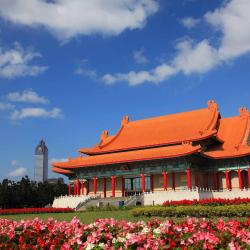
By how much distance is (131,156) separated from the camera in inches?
1547

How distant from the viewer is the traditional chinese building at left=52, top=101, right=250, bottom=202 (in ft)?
121

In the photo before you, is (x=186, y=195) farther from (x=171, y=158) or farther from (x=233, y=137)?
(x=233, y=137)

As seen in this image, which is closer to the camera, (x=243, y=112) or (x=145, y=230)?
(x=145, y=230)

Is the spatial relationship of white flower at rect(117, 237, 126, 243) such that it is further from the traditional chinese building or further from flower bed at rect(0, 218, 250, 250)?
the traditional chinese building

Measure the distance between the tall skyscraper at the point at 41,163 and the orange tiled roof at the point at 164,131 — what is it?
13908 centimetres

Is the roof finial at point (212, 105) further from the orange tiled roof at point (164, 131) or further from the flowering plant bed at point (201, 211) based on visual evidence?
the flowering plant bed at point (201, 211)

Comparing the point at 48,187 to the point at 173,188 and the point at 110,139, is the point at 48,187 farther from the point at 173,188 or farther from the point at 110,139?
the point at 173,188

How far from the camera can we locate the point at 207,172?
3912cm

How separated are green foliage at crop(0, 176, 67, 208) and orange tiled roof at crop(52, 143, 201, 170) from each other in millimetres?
3977

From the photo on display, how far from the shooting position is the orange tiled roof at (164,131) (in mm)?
40478

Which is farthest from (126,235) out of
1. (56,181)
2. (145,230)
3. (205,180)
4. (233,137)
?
(56,181)

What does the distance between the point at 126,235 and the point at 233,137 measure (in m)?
34.7

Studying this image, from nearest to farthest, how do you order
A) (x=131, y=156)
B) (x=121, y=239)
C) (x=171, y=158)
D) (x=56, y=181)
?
1. (x=121, y=239)
2. (x=171, y=158)
3. (x=131, y=156)
4. (x=56, y=181)

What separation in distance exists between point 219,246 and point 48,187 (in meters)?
43.6
